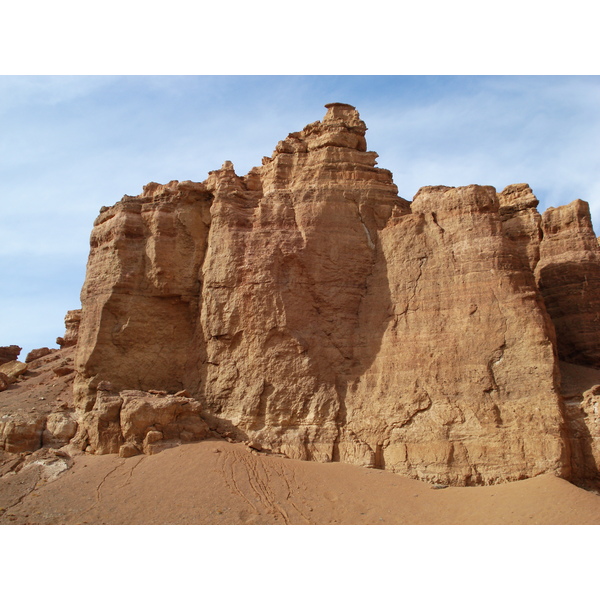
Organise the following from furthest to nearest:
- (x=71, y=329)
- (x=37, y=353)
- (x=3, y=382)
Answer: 1. (x=71, y=329)
2. (x=37, y=353)
3. (x=3, y=382)

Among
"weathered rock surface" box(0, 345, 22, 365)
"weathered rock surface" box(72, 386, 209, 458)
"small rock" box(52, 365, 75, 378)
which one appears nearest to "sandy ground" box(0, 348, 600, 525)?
"weathered rock surface" box(72, 386, 209, 458)

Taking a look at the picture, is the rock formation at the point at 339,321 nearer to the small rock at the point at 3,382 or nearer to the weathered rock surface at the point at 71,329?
the small rock at the point at 3,382

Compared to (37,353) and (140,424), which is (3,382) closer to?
(37,353)

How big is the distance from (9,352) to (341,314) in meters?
20.7

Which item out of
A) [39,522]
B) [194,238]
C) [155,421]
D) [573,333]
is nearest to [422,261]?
[573,333]

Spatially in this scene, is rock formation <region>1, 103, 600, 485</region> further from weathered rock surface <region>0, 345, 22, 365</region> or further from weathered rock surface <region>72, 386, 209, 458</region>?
weathered rock surface <region>0, 345, 22, 365</region>

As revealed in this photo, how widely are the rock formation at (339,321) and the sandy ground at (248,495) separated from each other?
70 cm

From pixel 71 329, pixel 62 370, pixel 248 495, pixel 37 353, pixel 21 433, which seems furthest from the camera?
pixel 71 329

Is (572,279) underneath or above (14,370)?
above

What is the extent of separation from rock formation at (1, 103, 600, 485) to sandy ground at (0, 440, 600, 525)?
2.31 ft

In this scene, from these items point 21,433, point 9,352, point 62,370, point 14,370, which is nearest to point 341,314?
point 21,433

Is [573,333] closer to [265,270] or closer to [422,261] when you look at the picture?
[422,261]

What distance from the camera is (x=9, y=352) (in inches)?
1216

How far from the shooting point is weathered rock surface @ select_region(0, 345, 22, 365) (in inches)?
1200
